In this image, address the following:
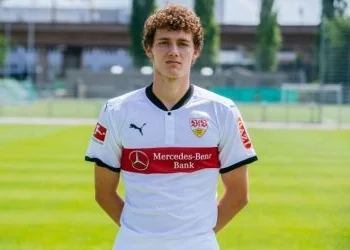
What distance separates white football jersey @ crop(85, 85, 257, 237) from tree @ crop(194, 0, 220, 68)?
66058mm

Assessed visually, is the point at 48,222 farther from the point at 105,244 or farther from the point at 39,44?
the point at 39,44

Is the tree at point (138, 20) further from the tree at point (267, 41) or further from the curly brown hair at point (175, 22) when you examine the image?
the curly brown hair at point (175, 22)

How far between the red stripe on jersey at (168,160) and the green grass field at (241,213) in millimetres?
4958

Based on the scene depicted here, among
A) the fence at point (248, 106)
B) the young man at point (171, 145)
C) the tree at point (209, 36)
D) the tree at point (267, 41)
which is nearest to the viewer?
the young man at point (171, 145)

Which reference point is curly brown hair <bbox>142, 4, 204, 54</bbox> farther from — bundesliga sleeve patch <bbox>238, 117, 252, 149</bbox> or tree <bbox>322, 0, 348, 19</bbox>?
tree <bbox>322, 0, 348, 19</bbox>

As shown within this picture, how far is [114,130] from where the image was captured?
148 inches

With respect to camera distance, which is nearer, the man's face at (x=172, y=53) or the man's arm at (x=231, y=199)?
the man's face at (x=172, y=53)

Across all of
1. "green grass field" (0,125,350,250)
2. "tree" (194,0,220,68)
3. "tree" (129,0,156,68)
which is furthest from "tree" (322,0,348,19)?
"tree" (129,0,156,68)

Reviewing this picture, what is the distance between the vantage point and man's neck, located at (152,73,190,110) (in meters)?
3.69

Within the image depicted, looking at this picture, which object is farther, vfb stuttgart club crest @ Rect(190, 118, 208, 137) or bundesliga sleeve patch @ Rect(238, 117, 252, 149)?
bundesliga sleeve patch @ Rect(238, 117, 252, 149)

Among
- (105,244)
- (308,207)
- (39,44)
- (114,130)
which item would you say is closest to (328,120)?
(308,207)

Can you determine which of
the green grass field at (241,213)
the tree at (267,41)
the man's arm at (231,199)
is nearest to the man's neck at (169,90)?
the man's arm at (231,199)

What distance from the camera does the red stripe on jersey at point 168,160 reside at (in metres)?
3.65

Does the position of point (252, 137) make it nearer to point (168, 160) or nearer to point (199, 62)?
point (168, 160)
